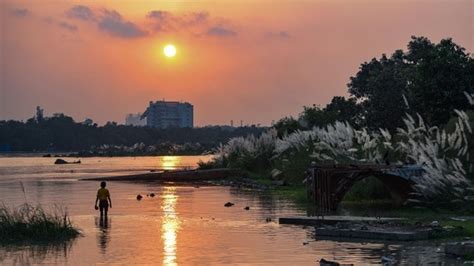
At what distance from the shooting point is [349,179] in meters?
30.6

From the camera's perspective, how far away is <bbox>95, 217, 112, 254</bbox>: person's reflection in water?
2181 cm

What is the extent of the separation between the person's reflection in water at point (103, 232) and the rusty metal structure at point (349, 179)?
24.3 feet

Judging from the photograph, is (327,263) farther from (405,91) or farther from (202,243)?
→ (405,91)

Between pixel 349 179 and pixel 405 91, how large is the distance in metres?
27.3

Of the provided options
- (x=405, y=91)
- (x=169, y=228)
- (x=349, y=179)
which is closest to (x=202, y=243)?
(x=169, y=228)

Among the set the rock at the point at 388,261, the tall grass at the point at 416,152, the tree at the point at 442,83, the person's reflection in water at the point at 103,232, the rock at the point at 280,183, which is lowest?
the rock at the point at 388,261

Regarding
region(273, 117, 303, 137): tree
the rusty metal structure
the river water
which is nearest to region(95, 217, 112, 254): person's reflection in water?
the river water

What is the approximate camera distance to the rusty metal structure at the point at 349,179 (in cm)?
2938

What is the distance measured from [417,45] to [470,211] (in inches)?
1606

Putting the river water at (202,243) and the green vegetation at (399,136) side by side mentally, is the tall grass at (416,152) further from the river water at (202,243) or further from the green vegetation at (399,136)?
the river water at (202,243)

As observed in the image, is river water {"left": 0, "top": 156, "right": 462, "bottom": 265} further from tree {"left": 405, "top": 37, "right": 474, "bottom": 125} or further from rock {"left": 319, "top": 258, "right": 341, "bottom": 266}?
tree {"left": 405, "top": 37, "right": 474, "bottom": 125}

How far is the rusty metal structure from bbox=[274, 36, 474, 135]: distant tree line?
4079mm

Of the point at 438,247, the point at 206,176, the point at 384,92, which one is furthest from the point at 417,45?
the point at 438,247

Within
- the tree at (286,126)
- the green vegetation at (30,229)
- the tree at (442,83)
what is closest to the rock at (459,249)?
the green vegetation at (30,229)
